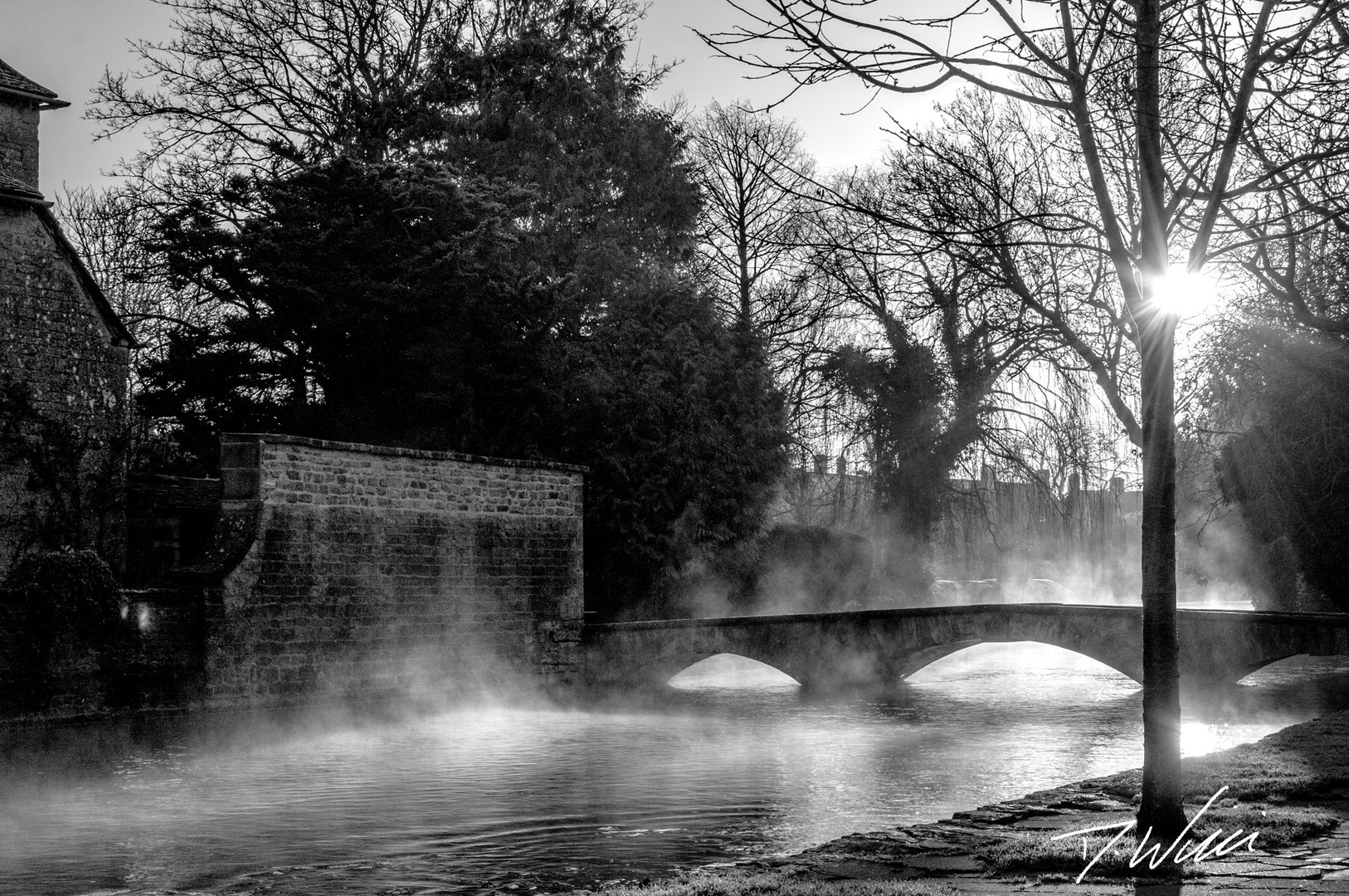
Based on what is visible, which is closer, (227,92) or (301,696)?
(301,696)

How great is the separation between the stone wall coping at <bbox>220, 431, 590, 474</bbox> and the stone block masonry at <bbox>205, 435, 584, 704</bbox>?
0.03 m

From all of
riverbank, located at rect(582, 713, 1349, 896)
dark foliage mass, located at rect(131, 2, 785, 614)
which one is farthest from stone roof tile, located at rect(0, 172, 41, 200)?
riverbank, located at rect(582, 713, 1349, 896)

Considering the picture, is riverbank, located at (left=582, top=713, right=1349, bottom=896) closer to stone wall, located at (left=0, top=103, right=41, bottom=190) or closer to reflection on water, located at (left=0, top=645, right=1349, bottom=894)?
reflection on water, located at (left=0, top=645, right=1349, bottom=894)

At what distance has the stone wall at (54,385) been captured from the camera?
17141 mm

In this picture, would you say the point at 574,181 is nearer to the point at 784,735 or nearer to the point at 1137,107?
the point at 784,735

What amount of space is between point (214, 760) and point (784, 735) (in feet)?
22.2

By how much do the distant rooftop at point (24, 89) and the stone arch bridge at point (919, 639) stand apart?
1169 centimetres

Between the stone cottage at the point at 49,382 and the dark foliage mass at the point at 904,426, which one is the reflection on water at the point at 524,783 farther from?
the dark foliage mass at the point at 904,426

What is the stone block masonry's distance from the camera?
1519 cm

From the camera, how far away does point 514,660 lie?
60.3 ft

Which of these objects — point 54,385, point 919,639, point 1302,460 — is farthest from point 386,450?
point 1302,460

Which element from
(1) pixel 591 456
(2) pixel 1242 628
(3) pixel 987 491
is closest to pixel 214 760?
(1) pixel 591 456

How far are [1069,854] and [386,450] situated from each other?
41.7 feet
